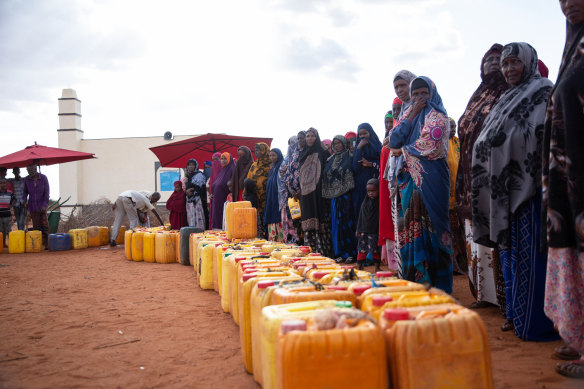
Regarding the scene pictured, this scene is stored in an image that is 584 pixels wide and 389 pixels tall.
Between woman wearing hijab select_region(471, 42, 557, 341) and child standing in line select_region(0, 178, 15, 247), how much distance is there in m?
11.2

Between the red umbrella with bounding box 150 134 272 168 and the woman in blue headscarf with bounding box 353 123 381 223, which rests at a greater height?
the red umbrella with bounding box 150 134 272 168

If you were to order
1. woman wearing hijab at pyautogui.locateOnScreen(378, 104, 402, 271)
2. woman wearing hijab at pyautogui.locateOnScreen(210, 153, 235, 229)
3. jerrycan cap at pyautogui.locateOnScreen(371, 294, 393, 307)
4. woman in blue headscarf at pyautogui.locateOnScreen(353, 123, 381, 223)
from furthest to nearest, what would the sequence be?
woman wearing hijab at pyautogui.locateOnScreen(210, 153, 235, 229) → woman in blue headscarf at pyautogui.locateOnScreen(353, 123, 381, 223) → woman wearing hijab at pyautogui.locateOnScreen(378, 104, 402, 271) → jerrycan cap at pyautogui.locateOnScreen(371, 294, 393, 307)

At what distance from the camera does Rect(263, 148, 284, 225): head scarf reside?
8.06m

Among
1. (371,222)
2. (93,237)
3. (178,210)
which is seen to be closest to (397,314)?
(371,222)

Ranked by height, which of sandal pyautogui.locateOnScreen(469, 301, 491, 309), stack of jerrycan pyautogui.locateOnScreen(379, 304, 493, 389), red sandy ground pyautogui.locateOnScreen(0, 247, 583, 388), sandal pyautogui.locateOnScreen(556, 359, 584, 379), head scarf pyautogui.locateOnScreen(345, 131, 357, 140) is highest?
head scarf pyautogui.locateOnScreen(345, 131, 357, 140)

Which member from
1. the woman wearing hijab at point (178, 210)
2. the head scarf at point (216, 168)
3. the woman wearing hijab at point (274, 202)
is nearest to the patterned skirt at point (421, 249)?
the woman wearing hijab at point (274, 202)

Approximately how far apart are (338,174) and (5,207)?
873 centimetres

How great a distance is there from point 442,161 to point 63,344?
3231 mm

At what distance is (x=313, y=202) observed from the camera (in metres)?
6.98

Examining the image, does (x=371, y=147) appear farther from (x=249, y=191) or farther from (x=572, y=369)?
(x=572, y=369)

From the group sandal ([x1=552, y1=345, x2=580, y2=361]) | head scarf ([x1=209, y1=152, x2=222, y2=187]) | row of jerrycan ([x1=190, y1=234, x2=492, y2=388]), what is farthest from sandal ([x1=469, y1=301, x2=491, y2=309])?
head scarf ([x1=209, y1=152, x2=222, y2=187])

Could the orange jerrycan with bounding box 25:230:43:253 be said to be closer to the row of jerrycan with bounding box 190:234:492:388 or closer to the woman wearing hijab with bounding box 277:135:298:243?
the woman wearing hijab with bounding box 277:135:298:243

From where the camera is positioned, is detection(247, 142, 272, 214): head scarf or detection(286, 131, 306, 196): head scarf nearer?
detection(286, 131, 306, 196): head scarf

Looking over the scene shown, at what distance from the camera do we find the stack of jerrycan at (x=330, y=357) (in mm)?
1526
